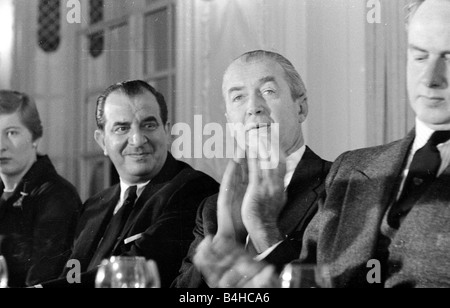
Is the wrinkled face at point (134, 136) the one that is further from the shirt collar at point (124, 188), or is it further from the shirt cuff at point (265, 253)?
the shirt cuff at point (265, 253)

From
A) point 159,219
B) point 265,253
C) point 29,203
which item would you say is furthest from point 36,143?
point 265,253

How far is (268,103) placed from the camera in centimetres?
302

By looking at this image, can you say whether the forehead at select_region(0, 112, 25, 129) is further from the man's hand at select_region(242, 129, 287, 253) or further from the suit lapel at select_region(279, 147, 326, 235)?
the suit lapel at select_region(279, 147, 326, 235)

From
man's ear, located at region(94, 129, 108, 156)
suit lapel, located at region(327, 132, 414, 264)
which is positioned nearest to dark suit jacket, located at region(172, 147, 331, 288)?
suit lapel, located at region(327, 132, 414, 264)

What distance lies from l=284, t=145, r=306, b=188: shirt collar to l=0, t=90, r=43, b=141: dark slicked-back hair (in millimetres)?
969

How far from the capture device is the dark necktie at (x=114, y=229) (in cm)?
308

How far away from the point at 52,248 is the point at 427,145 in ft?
4.77

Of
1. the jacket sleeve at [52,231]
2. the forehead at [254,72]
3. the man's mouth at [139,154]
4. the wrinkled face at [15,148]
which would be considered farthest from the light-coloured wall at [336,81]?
the wrinkled face at [15,148]

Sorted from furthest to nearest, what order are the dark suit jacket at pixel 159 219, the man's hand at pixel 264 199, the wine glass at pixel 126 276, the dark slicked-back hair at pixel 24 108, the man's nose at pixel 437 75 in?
the dark slicked-back hair at pixel 24 108
the dark suit jacket at pixel 159 219
the man's hand at pixel 264 199
the man's nose at pixel 437 75
the wine glass at pixel 126 276

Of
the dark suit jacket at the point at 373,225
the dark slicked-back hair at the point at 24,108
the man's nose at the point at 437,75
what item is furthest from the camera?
the dark slicked-back hair at the point at 24,108

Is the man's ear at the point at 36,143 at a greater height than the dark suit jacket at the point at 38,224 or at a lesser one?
greater

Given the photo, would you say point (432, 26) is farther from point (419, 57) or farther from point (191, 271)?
point (191, 271)

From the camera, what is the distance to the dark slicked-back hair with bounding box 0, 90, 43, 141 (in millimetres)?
3170

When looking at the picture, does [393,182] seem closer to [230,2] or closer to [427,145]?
[427,145]
